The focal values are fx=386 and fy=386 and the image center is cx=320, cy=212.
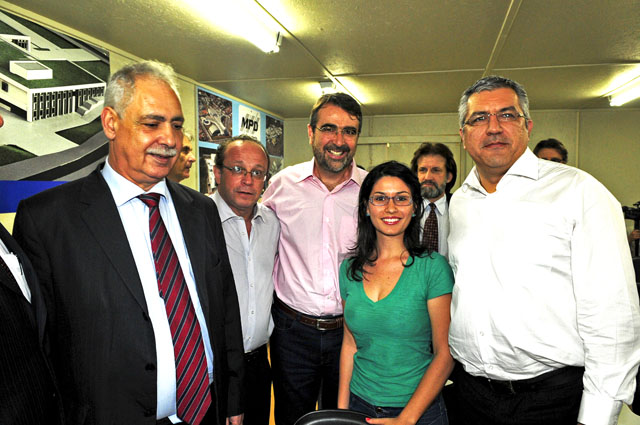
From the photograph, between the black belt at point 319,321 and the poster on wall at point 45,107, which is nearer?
the black belt at point 319,321

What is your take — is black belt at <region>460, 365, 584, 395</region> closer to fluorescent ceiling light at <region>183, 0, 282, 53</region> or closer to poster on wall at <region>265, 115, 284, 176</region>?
fluorescent ceiling light at <region>183, 0, 282, 53</region>

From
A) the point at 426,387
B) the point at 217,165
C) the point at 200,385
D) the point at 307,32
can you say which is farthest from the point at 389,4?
the point at 200,385

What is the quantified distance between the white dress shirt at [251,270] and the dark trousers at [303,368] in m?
0.14

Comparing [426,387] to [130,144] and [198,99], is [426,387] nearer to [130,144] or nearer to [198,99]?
[130,144]

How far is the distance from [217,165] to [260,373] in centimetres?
126

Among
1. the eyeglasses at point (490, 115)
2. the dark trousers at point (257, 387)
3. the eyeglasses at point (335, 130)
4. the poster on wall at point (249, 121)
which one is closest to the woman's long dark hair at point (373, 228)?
the eyeglasses at point (490, 115)

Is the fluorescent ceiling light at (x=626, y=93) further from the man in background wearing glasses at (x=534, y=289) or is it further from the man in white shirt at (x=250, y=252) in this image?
the man in white shirt at (x=250, y=252)

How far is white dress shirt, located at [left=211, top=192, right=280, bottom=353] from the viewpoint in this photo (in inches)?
84.3

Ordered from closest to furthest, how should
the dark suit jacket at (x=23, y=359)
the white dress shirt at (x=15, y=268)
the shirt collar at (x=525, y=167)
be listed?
the dark suit jacket at (x=23, y=359) < the white dress shirt at (x=15, y=268) < the shirt collar at (x=525, y=167)

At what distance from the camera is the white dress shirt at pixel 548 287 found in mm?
1405

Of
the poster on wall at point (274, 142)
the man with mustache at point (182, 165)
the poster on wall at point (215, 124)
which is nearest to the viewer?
the man with mustache at point (182, 165)

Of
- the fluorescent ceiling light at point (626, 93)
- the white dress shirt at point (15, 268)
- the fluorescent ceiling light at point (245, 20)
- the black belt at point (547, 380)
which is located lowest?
the black belt at point (547, 380)

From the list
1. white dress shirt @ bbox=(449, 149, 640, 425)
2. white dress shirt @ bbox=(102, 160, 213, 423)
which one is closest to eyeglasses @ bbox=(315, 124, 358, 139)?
white dress shirt @ bbox=(449, 149, 640, 425)

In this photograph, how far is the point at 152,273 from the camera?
54.8 inches
